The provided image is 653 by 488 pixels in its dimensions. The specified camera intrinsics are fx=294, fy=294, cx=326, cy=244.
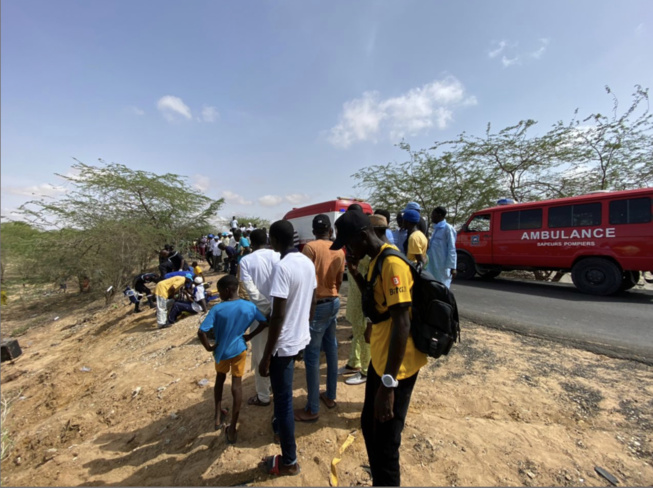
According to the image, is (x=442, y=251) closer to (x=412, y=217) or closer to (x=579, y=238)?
(x=412, y=217)

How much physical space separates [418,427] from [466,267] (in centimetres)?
727

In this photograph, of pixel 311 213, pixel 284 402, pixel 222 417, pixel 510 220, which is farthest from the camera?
pixel 311 213

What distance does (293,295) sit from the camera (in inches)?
80.0

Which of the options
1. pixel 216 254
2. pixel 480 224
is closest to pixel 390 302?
pixel 480 224

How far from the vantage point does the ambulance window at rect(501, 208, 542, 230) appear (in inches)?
284

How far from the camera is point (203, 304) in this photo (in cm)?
680

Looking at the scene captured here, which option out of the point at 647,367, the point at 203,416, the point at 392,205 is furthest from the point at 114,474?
the point at 392,205

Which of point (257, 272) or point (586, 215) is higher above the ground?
point (586, 215)

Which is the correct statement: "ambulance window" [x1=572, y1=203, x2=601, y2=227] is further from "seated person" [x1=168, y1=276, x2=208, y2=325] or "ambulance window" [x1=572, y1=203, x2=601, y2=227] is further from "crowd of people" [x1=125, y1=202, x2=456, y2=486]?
"seated person" [x1=168, y1=276, x2=208, y2=325]

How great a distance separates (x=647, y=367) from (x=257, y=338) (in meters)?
4.13

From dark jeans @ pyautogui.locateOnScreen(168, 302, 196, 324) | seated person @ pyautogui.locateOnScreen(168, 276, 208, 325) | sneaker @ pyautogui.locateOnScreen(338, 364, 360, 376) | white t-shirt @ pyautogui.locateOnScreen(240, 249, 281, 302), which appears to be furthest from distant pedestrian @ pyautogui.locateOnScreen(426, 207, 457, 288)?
dark jeans @ pyautogui.locateOnScreen(168, 302, 196, 324)

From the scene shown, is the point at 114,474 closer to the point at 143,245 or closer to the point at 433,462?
the point at 433,462

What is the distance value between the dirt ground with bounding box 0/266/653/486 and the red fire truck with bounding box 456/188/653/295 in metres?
3.94

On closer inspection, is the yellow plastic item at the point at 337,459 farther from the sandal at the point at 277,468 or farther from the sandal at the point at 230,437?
the sandal at the point at 230,437
